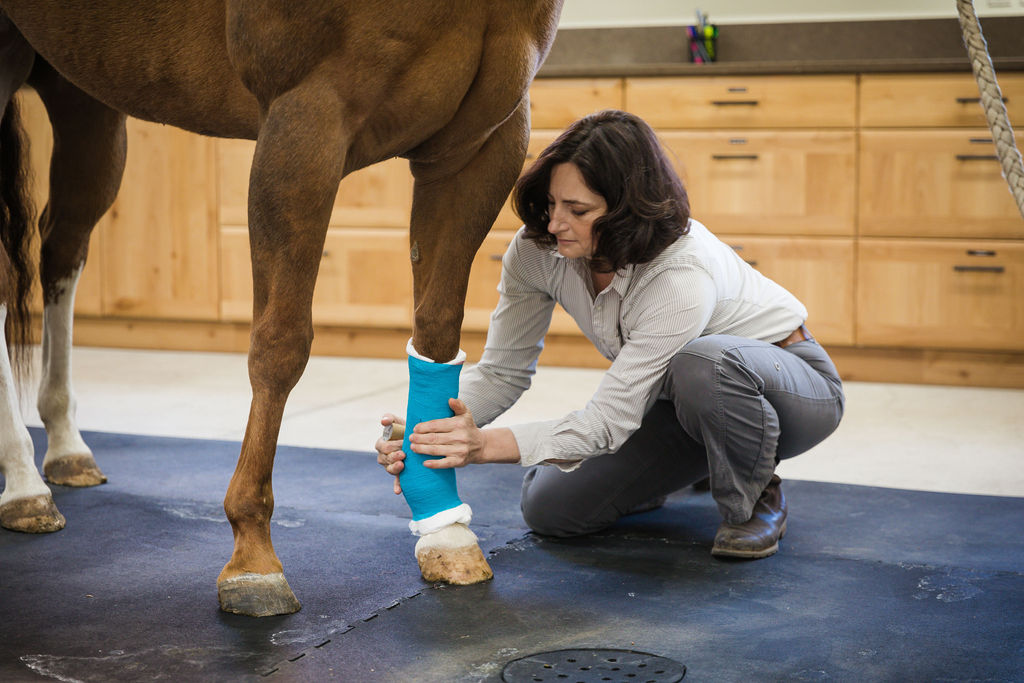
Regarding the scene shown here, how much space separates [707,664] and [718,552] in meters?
0.47

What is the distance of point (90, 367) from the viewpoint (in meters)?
3.97

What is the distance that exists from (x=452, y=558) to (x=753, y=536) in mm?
475

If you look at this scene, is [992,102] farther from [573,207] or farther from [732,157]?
[732,157]

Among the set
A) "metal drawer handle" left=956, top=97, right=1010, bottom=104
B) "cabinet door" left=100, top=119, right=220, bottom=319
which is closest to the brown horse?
"metal drawer handle" left=956, top=97, right=1010, bottom=104

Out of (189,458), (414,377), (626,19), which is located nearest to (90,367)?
(189,458)

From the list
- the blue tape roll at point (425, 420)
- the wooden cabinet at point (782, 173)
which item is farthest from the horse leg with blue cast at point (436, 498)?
the wooden cabinet at point (782, 173)

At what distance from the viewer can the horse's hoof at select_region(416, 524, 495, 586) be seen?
1.61m

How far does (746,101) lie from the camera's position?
3701 millimetres

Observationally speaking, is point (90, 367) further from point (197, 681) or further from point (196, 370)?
point (197, 681)

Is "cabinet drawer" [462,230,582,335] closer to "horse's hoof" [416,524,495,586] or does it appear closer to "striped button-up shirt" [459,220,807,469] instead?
"striped button-up shirt" [459,220,807,469]

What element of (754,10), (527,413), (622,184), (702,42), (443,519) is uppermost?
(754,10)

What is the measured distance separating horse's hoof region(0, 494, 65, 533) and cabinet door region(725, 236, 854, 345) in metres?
2.46

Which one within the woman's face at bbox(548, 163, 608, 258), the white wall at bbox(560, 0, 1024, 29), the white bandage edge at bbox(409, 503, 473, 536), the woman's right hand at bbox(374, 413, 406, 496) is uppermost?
the white wall at bbox(560, 0, 1024, 29)

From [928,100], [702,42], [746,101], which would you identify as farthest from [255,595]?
[702,42]
